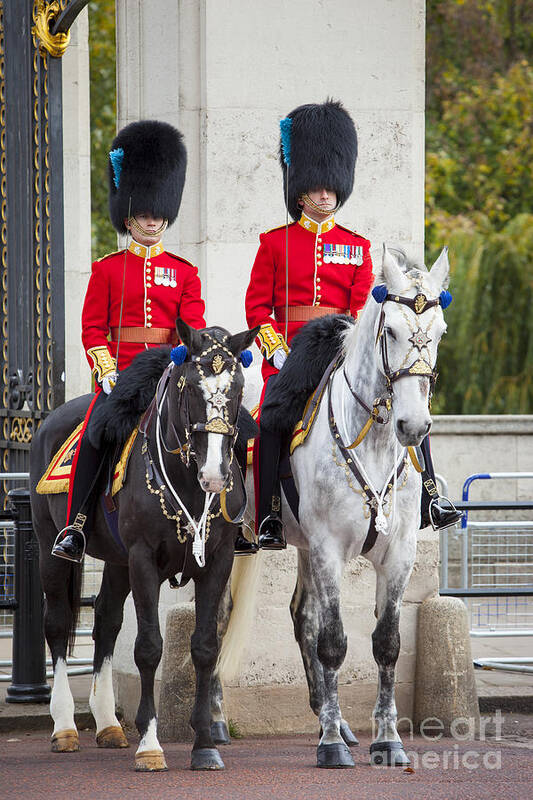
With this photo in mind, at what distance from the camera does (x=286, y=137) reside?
8.02 m

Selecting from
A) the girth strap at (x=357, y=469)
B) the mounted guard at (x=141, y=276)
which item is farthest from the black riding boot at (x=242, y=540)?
the mounted guard at (x=141, y=276)

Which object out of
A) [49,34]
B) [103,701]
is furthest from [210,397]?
[49,34]

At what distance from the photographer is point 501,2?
29094 millimetres

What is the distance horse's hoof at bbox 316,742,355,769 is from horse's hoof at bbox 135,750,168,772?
75cm

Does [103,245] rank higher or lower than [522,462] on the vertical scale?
higher

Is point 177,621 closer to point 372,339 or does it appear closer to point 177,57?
point 372,339

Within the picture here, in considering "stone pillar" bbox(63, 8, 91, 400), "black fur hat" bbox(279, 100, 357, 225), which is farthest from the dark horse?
"stone pillar" bbox(63, 8, 91, 400)

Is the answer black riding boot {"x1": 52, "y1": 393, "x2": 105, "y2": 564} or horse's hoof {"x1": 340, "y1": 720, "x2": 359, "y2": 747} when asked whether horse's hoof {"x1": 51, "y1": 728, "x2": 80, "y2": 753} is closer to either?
black riding boot {"x1": 52, "y1": 393, "x2": 105, "y2": 564}

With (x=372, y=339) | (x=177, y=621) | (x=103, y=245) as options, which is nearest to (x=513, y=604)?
(x=177, y=621)

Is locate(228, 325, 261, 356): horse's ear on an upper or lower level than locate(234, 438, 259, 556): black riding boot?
upper

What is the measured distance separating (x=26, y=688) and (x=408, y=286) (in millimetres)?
3805

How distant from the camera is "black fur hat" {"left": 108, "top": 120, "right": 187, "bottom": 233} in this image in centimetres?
788

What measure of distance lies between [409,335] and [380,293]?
11.1 inches

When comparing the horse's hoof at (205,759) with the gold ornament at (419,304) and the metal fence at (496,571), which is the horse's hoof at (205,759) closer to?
the gold ornament at (419,304)
